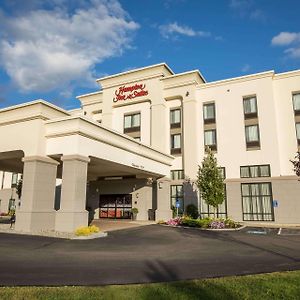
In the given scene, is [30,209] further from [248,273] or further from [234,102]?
[234,102]

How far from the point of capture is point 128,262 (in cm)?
1120

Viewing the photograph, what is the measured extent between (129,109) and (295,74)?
20.9m

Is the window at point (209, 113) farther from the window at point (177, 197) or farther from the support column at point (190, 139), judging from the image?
the window at point (177, 197)

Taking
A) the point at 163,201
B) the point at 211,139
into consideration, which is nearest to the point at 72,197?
the point at 163,201

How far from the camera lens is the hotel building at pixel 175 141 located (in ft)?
77.9

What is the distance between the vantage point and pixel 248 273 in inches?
374

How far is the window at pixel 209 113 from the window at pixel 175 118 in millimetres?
3261

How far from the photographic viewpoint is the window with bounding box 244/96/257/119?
3606cm

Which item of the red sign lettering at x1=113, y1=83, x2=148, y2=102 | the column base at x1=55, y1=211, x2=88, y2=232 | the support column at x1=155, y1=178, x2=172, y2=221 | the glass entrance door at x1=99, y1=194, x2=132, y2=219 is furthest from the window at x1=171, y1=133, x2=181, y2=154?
the column base at x1=55, y1=211, x2=88, y2=232

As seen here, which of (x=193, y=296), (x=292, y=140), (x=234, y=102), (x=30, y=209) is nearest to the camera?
(x=193, y=296)

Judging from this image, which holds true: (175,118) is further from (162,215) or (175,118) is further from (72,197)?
(72,197)

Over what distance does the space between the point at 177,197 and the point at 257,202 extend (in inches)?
364

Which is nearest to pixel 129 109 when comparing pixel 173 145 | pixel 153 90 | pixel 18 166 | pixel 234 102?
pixel 153 90

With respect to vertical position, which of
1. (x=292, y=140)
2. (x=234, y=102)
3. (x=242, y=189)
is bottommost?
(x=242, y=189)
